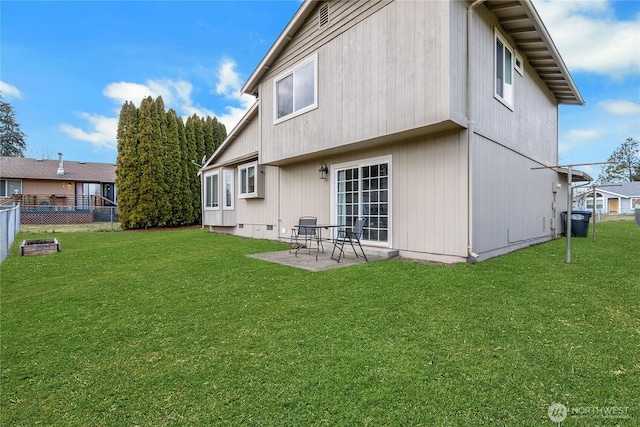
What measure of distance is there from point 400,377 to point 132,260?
22.2ft

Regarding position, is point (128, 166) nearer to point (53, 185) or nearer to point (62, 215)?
point (62, 215)

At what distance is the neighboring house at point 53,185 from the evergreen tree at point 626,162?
60.7 meters

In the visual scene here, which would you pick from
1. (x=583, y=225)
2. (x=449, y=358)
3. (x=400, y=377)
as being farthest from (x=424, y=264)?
(x=583, y=225)

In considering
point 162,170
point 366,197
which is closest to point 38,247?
point 366,197

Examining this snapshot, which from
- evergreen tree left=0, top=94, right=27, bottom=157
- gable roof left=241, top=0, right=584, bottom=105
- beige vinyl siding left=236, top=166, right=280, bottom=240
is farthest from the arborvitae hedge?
evergreen tree left=0, top=94, right=27, bottom=157

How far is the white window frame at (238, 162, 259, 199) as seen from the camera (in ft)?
34.9

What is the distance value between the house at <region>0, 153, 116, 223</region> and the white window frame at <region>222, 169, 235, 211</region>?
Result: 15881 mm

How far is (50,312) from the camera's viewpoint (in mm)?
3611

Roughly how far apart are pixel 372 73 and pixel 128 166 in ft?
52.6

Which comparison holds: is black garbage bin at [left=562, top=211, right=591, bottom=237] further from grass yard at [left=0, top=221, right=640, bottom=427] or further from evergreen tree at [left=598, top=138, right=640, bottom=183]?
evergreen tree at [left=598, top=138, right=640, bottom=183]

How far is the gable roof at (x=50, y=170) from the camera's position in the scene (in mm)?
23891

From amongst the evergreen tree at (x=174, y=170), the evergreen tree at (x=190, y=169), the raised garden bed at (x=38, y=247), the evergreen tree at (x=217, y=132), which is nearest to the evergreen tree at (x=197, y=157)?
the evergreen tree at (x=190, y=169)

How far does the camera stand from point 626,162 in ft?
139

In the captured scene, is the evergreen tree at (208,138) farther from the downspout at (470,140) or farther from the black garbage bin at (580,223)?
the black garbage bin at (580,223)
